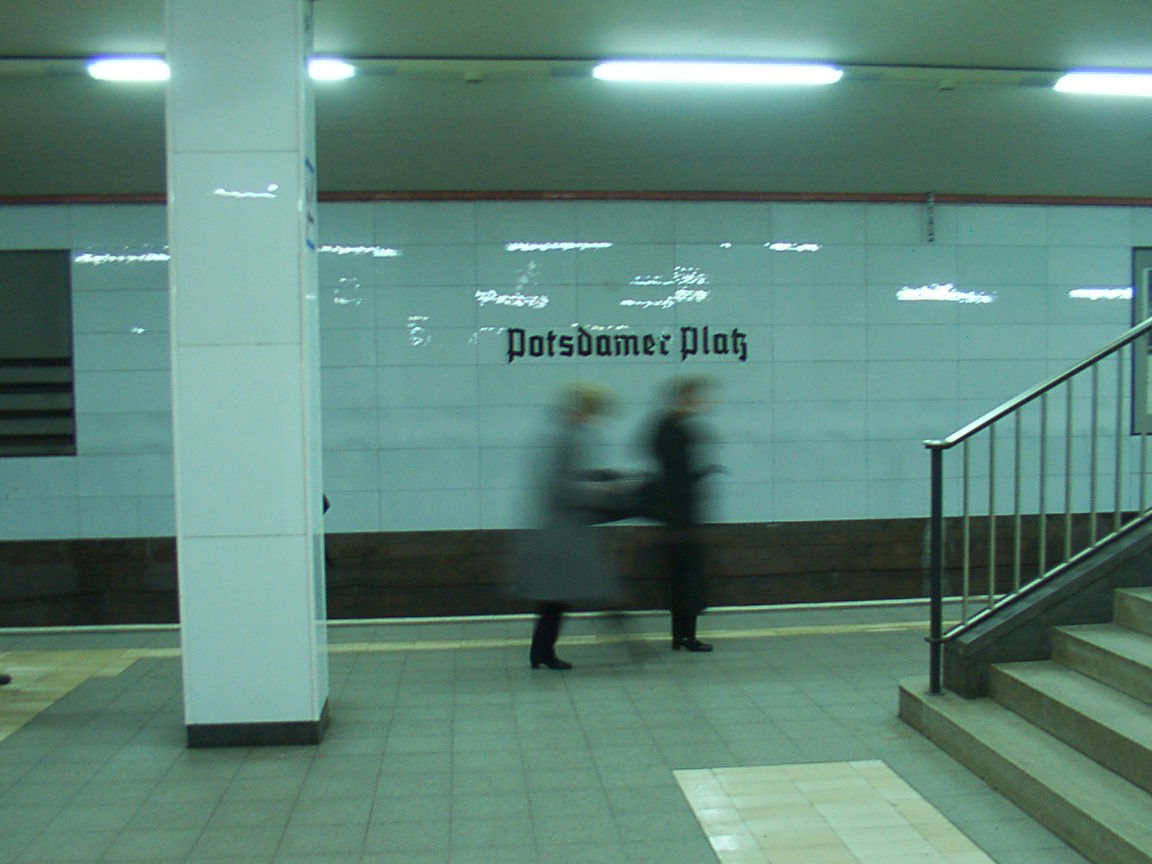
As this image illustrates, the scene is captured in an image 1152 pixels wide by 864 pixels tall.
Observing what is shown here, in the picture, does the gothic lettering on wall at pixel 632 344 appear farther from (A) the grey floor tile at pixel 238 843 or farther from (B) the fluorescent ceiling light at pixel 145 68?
(A) the grey floor tile at pixel 238 843

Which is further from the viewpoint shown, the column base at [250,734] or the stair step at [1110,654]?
the column base at [250,734]

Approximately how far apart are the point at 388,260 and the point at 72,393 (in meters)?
2.41

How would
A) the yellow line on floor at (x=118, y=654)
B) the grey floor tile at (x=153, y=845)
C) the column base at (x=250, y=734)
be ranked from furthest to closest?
the yellow line on floor at (x=118, y=654) < the column base at (x=250, y=734) < the grey floor tile at (x=153, y=845)

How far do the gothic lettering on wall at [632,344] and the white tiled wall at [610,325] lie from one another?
66 millimetres

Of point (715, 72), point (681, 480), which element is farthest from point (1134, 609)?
point (715, 72)

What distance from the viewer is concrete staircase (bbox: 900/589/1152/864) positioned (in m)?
3.29

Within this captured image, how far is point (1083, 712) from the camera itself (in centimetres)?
380

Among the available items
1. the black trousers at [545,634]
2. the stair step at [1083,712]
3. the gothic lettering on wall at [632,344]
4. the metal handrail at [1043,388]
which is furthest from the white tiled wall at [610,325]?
the stair step at [1083,712]

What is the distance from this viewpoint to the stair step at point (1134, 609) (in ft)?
14.1

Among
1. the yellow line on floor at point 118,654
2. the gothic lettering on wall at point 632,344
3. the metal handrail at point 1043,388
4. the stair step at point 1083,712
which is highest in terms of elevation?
the gothic lettering on wall at point 632,344

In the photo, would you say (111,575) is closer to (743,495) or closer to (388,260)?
(388,260)

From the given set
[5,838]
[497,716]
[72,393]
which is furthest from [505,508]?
[5,838]

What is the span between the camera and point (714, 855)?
3.35m

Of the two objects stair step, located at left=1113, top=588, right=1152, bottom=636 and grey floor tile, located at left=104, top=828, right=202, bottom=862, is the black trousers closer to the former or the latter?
grey floor tile, located at left=104, top=828, right=202, bottom=862
